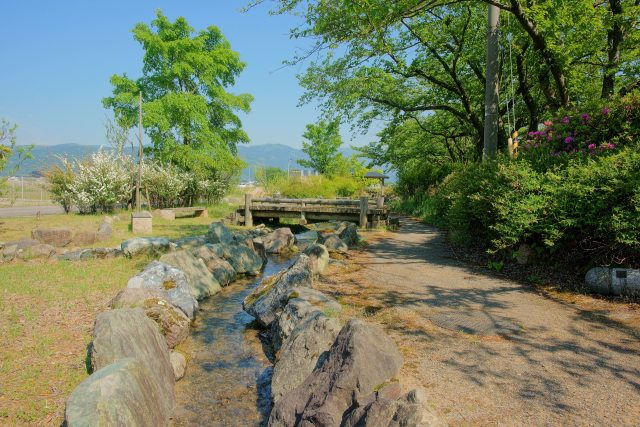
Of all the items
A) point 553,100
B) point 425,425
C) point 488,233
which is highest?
point 553,100

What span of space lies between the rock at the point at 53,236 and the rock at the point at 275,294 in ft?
19.1

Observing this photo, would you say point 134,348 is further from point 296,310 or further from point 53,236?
point 53,236

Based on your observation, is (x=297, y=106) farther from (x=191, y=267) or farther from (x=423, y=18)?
(x=191, y=267)

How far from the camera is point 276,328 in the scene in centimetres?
584

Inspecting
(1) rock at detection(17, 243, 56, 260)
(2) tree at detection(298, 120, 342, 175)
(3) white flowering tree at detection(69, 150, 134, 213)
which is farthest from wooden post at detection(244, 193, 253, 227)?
(2) tree at detection(298, 120, 342, 175)

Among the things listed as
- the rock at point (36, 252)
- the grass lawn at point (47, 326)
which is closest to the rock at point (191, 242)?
the grass lawn at point (47, 326)

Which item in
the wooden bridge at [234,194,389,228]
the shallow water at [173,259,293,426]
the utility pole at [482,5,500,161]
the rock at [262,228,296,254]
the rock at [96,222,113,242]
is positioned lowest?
the shallow water at [173,259,293,426]

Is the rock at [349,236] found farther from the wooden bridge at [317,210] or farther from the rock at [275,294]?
the rock at [275,294]

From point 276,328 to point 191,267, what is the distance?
3106mm

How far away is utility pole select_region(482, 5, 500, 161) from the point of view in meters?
11.0

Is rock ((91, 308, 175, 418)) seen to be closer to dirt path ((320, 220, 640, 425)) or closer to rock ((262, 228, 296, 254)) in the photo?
dirt path ((320, 220, 640, 425))

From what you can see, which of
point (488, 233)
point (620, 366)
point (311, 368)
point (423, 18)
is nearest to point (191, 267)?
point (311, 368)

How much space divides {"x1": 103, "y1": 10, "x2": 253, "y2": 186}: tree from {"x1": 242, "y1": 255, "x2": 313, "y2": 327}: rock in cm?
1703

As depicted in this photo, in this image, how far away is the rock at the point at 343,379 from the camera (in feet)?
10.9
